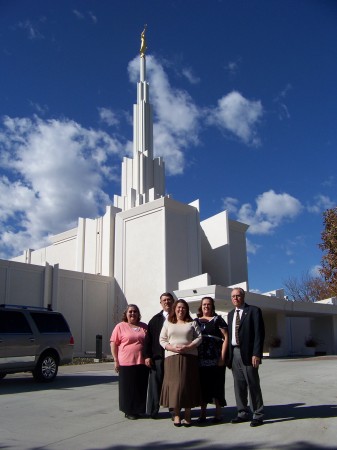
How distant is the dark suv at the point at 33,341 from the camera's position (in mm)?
11258

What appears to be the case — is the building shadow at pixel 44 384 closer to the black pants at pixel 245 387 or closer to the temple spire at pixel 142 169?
the black pants at pixel 245 387

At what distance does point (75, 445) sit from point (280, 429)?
2561 mm

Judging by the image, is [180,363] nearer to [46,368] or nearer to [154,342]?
[154,342]

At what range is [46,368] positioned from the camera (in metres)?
12.2

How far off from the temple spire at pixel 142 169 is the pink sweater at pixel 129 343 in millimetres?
29980

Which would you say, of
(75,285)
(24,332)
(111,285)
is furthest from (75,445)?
(111,285)

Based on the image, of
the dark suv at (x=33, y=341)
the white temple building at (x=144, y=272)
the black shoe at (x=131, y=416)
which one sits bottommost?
the black shoe at (x=131, y=416)

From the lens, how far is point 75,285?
30.8 metres

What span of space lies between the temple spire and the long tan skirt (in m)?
31.0

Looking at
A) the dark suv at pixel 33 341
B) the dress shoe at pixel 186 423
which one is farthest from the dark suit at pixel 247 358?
the dark suv at pixel 33 341

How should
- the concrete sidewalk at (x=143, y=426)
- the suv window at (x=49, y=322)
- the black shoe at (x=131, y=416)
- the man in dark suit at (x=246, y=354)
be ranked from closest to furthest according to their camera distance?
the concrete sidewalk at (x=143, y=426) → the man in dark suit at (x=246, y=354) → the black shoe at (x=131, y=416) → the suv window at (x=49, y=322)

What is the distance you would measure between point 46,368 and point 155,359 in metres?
6.02

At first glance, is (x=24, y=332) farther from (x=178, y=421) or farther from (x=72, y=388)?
(x=178, y=421)

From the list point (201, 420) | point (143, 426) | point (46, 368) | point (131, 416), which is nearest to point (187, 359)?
point (201, 420)
